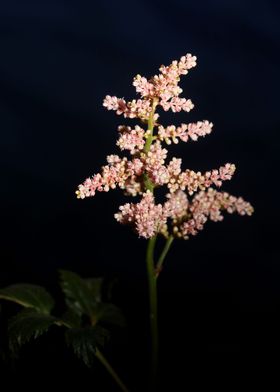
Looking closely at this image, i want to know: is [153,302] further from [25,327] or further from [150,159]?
[150,159]

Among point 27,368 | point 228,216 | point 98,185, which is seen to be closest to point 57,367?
point 27,368

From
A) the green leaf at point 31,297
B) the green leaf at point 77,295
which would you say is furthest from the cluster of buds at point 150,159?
the green leaf at point 77,295

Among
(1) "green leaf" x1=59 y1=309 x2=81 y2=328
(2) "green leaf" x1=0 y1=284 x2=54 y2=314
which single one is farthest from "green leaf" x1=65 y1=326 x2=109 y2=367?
(2) "green leaf" x1=0 y1=284 x2=54 y2=314

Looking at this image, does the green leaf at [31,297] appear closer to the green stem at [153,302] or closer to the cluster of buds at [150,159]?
the green stem at [153,302]

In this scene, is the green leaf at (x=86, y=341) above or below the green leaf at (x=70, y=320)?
below

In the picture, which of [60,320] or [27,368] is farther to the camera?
[27,368]

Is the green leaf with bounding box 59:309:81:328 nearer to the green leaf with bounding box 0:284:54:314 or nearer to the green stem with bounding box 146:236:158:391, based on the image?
the green leaf with bounding box 0:284:54:314

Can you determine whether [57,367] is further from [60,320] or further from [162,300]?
[162,300]
